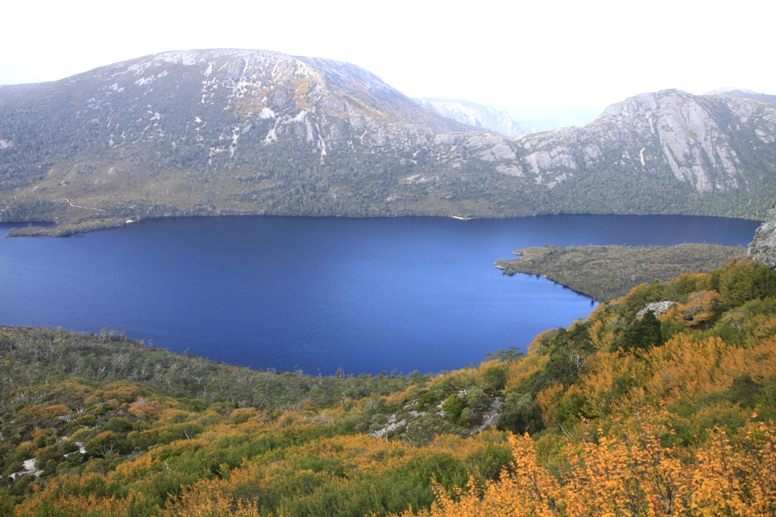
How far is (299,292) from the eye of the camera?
324 ft

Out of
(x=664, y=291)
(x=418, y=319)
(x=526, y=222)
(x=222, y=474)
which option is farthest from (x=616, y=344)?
(x=526, y=222)

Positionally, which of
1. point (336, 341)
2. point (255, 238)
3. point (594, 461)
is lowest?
point (336, 341)

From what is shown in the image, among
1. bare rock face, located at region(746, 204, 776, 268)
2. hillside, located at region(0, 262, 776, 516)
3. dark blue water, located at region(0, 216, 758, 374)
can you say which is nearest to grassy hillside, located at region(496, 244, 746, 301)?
dark blue water, located at region(0, 216, 758, 374)

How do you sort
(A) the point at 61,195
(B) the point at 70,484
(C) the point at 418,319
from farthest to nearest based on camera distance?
(A) the point at 61,195 < (C) the point at 418,319 < (B) the point at 70,484

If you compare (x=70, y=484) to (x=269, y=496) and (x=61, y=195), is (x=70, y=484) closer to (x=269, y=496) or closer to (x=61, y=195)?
(x=269, y=496)

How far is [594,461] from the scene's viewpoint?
8312 millimetres

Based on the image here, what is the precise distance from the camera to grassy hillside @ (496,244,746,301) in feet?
353

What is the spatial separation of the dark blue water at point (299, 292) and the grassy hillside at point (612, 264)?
5.79 metres

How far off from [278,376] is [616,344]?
46.1 m

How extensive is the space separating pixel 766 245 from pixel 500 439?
70.1ft

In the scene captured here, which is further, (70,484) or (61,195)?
(61,195)

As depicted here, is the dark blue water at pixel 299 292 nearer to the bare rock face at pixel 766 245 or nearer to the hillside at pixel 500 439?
the hillside at pixel 500 439

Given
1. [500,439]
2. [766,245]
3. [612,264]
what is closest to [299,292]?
[500,439]

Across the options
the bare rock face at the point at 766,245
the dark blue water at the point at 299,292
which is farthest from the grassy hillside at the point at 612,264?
the bare rock face at the point at 766,245
